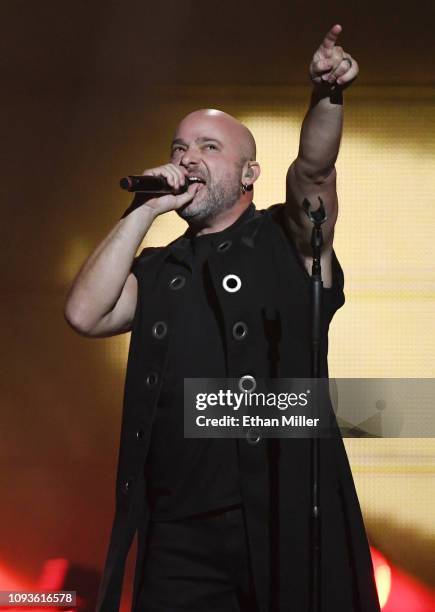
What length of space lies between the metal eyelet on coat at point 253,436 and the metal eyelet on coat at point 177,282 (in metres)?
0.33

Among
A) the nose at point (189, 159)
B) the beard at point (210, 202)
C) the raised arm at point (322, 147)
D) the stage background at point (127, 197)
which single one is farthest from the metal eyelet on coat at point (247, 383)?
the stage background at point (127, 197)

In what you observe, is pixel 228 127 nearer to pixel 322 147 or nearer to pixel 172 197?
pixel 172 197

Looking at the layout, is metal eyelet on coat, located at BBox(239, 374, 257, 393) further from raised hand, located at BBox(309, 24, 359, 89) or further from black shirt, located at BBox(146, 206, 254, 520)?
raised hand, located at BBox(309, 24, 359, 89)

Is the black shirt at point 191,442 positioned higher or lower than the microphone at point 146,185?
lower


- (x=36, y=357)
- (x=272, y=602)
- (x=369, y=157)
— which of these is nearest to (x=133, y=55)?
(x=369, y=157)

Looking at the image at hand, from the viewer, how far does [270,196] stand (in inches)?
121

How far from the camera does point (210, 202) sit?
1.98m

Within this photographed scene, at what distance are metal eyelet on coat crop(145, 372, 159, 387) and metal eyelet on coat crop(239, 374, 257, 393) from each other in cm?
16

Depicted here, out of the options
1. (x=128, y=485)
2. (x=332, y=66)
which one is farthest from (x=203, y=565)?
(x=332, y=66)

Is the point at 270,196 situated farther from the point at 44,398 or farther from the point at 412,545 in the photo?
the point at 412,545

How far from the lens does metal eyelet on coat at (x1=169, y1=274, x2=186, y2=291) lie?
1918 millimetres

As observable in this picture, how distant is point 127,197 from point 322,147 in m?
1.49

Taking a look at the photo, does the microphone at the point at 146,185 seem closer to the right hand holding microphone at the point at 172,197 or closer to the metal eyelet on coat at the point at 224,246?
the right hand holding microphone at the point at 172,197

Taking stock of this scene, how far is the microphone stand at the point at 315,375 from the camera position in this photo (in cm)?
164
